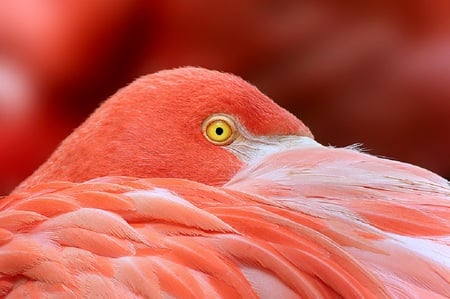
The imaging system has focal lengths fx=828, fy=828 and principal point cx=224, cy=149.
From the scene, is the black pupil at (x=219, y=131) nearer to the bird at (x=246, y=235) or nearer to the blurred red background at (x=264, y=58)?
the bird at (x=246, y=235)

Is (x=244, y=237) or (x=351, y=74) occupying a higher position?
(x=351, y=74)

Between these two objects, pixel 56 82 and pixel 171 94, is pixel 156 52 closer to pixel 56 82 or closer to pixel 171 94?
pixel 56 82

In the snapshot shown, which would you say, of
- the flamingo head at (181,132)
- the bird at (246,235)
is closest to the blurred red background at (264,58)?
the flamingo head at (181,132)

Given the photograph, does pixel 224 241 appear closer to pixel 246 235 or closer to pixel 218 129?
pixel 246 235

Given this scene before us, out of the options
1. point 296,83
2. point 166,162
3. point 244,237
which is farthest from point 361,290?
point 296,83

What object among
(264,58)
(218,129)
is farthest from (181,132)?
(264,58)

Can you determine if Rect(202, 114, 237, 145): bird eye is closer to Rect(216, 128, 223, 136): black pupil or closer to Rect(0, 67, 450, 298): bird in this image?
Rect(216, 128, 223, 136): black pupil
